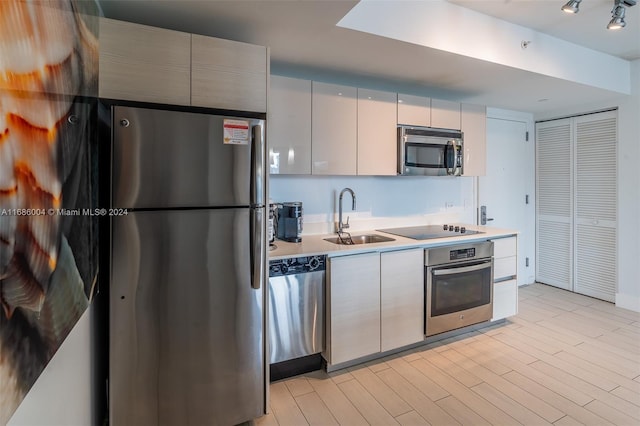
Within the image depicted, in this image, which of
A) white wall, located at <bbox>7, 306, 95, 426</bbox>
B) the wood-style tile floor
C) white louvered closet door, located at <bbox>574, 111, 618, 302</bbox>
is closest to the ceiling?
white louvered closet door, located at <bbox>574, 111, 618, 302</bbox>

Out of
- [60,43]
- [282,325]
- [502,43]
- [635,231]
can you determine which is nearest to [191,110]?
[60,43]

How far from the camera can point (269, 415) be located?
196 centimetres

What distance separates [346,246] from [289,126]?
100 centimetres

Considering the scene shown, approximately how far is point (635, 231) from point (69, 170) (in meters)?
4.91

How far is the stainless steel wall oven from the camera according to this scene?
2.69 meters

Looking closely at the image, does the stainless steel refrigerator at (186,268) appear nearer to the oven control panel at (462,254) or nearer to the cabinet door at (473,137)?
the oven control panel at (462,254)

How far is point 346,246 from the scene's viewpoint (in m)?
2.43

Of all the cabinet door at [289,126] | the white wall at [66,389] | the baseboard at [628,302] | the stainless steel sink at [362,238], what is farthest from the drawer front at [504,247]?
the white wall at [66,389]

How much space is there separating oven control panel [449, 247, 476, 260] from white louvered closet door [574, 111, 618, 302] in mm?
2168

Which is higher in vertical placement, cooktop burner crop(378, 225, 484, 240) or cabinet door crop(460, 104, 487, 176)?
cabinet door crop(460, 104, 487, 176)

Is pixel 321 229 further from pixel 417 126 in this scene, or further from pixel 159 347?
pixel 159 347

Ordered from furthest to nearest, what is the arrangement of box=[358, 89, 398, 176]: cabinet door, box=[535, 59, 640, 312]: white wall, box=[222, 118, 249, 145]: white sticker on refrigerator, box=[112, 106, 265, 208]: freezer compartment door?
box=[535, 59, 640, 312]: white wall < box=[358, 89, 398, 176]: cabinet door < box=[222, 118, 249, 145]: white sticker on refrigerator < box=[112, 106, 265, 208]: freezer compartment door

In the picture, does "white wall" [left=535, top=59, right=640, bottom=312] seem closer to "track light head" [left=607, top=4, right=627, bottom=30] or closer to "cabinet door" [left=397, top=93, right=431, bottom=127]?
"track light head" [left=607, top=4, right=627, bottom=30]

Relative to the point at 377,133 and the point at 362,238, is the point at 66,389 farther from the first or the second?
the point at 377,133
